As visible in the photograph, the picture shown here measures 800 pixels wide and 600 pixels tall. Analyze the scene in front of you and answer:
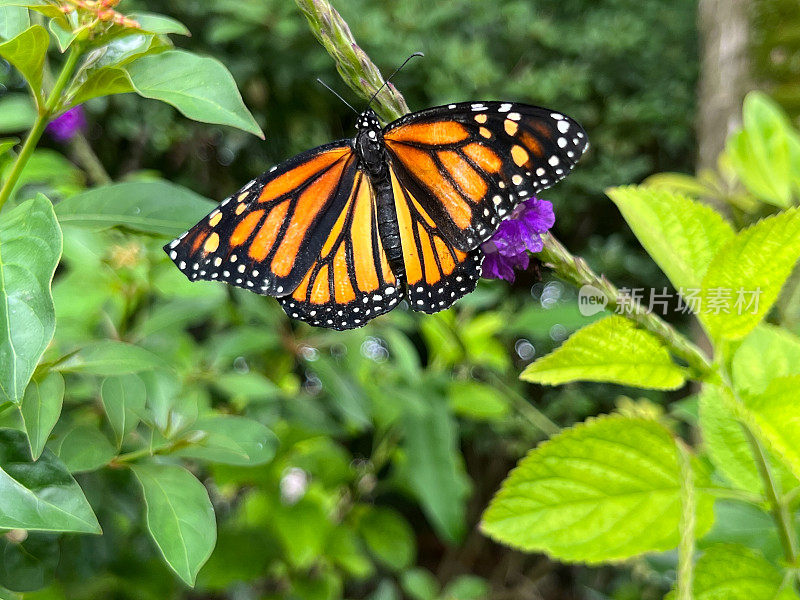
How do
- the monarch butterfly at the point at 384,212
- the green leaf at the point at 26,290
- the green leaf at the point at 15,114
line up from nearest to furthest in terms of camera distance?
the green leaf at the point at 26,290 → the monarch butterfly at the point at 384,212 → the green leaf at the point at 15,114

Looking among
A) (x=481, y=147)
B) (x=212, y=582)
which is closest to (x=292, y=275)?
(x=481, y=147)

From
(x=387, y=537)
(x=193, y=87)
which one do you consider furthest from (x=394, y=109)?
(x=387, y=537)

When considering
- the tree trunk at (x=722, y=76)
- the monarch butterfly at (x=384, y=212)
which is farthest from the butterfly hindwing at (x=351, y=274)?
the tree trunk at (x=722, y=76)

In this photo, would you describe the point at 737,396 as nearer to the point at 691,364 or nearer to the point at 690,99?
the point at 691,364

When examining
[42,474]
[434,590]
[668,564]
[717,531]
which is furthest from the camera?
[434,590]

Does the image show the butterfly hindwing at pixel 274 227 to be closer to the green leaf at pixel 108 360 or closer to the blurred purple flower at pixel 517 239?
the green leaf at pixel 108 360

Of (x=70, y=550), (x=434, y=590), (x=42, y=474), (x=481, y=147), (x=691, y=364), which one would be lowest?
(x=434, y=590)
